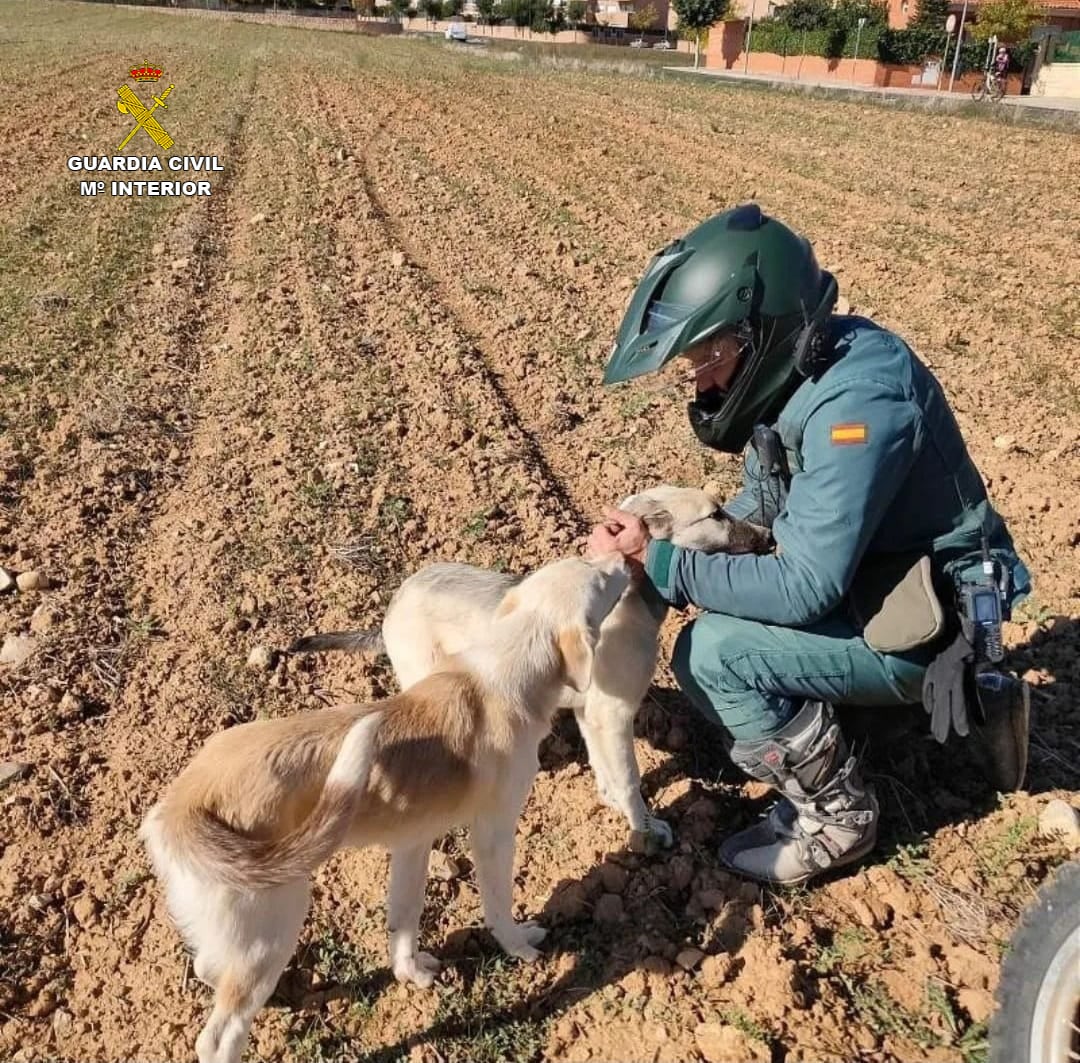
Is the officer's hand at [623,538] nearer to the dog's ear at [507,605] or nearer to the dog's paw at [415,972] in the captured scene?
the dog's ear at [507,605]

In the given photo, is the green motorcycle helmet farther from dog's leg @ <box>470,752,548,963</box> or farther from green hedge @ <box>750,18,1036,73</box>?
green hedge @ <box>750,18,1036,73</box>

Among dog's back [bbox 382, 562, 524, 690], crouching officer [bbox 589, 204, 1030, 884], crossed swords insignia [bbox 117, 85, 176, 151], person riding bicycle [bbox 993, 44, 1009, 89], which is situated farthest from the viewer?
person riding bicycle [bbox 993, 44, 1009, 89]

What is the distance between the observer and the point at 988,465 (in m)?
5.97

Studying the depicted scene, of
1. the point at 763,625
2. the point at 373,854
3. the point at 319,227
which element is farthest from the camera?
the point at 319,227

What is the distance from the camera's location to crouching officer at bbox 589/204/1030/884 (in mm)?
2924

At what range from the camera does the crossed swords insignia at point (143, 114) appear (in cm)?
1585

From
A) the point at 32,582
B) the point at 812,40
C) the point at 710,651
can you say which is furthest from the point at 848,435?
the point at 812,40

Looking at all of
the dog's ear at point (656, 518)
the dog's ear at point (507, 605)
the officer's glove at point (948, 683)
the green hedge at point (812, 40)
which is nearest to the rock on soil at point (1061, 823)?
the officer's glove at point (948, 683)

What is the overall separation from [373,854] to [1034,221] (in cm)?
1170

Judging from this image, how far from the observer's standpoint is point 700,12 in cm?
6250

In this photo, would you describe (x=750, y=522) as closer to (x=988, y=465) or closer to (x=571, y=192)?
(x=988, y=465)

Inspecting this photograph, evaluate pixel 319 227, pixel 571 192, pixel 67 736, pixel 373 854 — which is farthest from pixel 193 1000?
pixel 571 192

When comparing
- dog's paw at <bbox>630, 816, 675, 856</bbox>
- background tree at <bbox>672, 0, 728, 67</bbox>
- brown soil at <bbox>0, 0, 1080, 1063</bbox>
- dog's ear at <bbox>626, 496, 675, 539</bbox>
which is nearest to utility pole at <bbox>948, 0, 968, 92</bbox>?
background tree at <bbox>672, 0, 728, 67</bbox>

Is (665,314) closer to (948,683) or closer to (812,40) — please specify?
(948,683)
